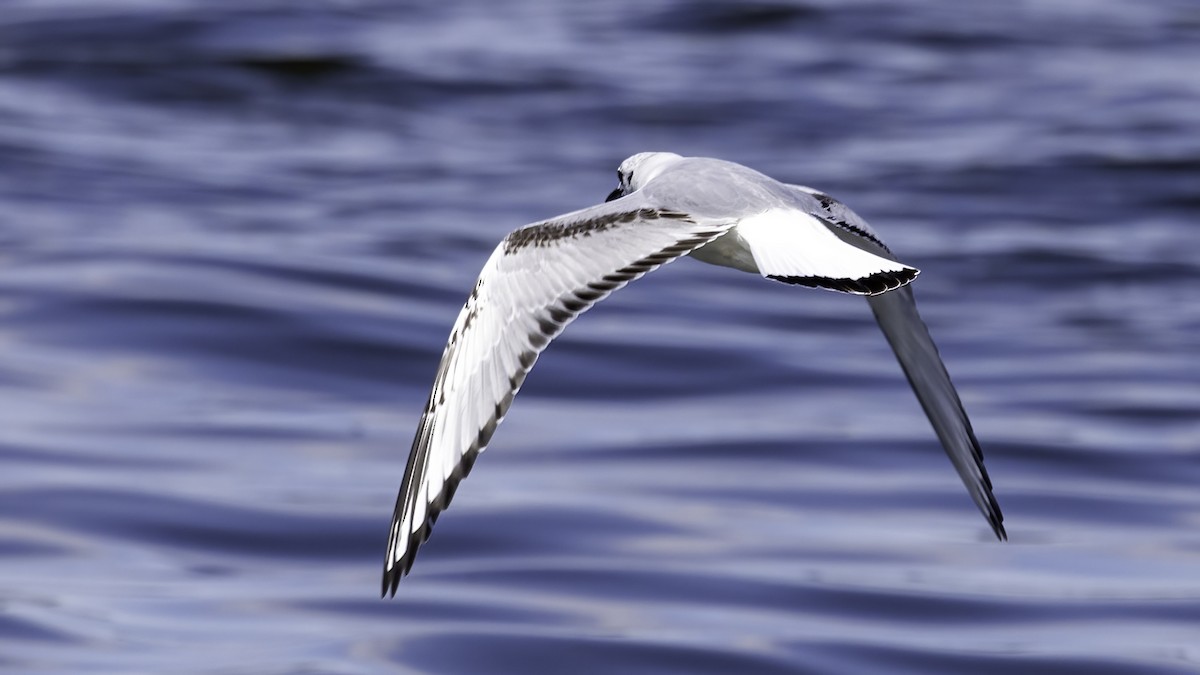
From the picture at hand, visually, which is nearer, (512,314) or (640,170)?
(512,314)

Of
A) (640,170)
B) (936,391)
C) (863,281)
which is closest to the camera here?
(863,281)

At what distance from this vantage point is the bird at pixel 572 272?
4922 mm

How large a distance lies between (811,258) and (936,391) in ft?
5.71

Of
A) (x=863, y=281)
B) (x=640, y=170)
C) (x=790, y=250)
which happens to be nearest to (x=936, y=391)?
A: (x=640, y=170)

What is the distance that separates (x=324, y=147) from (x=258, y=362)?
767 cm

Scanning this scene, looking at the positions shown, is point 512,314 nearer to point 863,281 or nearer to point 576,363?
point 863,281

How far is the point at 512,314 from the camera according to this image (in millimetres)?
5129

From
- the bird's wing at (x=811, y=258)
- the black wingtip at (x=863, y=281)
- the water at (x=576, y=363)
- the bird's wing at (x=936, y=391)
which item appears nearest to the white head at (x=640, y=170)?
the bird's wing at (x=936, y=391)

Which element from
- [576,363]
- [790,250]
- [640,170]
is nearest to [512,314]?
[790,250]

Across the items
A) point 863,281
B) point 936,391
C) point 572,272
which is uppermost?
point 572,272

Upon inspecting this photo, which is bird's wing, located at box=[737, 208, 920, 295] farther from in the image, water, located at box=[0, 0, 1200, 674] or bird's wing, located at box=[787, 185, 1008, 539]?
water, located at box=[0, 0, 1200, 674]

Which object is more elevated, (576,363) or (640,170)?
(640,170)

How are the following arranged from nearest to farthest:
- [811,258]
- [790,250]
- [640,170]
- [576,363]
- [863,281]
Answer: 1. [863,281]
2. [811,258]
3. [790,250]
4. [640,170]
5. [576,363]

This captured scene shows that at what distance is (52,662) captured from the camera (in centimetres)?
650
